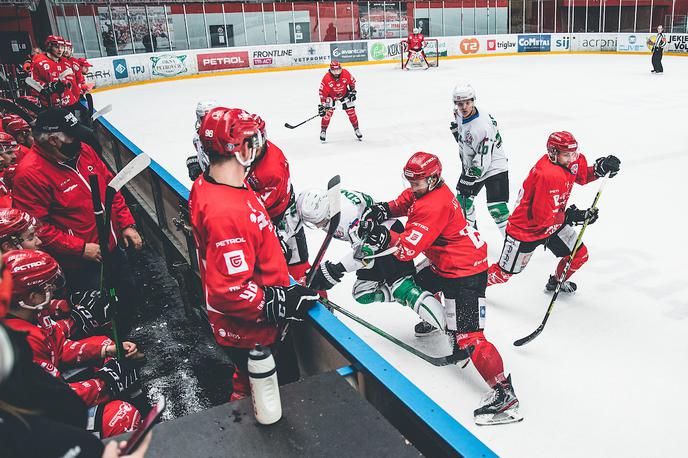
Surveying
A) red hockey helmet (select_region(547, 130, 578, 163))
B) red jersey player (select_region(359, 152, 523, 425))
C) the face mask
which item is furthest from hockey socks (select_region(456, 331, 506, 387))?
the face mask

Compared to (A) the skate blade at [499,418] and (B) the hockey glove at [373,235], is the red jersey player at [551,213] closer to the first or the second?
(B) the hockey glove at [373,235]

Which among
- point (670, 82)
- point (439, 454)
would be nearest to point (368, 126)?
point (670, 82)

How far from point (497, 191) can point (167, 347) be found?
2607mm

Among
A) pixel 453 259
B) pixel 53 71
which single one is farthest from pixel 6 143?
pixel 53 71

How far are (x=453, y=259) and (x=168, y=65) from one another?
52.7 feet

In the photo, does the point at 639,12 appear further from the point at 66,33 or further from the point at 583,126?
the point at 66,33

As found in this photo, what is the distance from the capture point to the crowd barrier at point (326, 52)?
16.3m

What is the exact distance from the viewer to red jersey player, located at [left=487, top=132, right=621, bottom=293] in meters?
3.29

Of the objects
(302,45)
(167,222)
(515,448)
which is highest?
(302,45)

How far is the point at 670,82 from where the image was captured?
40.9 feet

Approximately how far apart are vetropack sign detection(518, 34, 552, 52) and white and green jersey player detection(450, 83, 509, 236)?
1808 centimetres

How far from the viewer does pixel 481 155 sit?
4375 millimetres

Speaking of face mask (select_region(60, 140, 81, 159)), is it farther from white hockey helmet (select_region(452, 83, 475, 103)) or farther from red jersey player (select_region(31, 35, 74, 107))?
red jersey player (select_region(31, 35, 74, 107))

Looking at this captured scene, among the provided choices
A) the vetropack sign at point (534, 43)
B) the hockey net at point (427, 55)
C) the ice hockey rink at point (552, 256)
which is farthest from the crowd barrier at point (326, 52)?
the ice hockey rink at point (552, 256)
